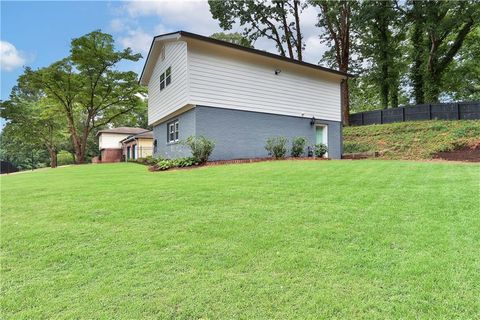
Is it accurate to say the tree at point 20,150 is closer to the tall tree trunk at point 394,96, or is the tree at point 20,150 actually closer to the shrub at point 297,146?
the shrub at point 297,146

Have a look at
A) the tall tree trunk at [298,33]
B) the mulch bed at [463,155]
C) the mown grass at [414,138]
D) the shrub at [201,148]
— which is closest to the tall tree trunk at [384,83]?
the tall tree trunk at [298,33]

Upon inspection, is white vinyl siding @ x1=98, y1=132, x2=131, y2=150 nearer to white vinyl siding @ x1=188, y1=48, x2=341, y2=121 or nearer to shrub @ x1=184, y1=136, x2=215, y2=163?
white vinyl siding @ x1=188, y1=48, x2=341, y2=121

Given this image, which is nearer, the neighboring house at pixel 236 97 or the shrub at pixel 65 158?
the neighboring house at pixel 236 97

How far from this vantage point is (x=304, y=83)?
1503cm

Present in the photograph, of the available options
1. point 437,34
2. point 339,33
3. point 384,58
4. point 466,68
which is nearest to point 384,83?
point 384,58

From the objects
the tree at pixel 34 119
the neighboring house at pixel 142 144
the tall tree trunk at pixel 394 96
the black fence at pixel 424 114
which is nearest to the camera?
the black fence at pixel 424 114

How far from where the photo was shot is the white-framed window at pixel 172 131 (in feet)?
47.9

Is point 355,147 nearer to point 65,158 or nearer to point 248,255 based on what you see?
point 248,255

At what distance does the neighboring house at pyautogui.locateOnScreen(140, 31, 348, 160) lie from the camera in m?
11.9

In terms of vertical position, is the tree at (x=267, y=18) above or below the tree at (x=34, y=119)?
above

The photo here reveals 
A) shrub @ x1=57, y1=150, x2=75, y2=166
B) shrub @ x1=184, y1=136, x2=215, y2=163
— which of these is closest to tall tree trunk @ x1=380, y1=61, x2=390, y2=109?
shrub @ x1=184, y1=136, x2=215, y2=163

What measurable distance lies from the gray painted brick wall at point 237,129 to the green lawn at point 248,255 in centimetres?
687

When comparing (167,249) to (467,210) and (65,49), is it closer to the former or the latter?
(467,210)

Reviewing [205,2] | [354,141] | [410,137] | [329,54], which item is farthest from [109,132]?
[410,137]
